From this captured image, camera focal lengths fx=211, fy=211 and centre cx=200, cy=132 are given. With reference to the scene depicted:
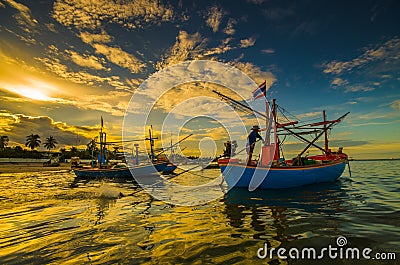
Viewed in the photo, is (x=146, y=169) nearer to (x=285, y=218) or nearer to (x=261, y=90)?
(x=261, y=90)

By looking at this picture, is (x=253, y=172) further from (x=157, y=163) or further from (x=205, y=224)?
(x=157, y=163)

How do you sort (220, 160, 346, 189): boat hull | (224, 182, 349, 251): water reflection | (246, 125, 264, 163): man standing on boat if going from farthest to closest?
(246, 125, 264, 163): man standing on boat
(220, 160, 346, 189): boat hull
(224, 182, 349, 251): water reflection

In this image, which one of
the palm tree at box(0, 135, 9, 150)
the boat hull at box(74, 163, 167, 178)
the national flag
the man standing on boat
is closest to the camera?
the man standing on boat

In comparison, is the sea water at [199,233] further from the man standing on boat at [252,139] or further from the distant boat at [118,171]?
the distant boat at [118,171]

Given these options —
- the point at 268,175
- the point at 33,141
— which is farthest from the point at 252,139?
the point at 33,141

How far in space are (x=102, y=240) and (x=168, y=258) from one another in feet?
9.01

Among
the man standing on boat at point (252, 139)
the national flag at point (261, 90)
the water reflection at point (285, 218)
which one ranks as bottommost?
the water reflection at point (285, 218)

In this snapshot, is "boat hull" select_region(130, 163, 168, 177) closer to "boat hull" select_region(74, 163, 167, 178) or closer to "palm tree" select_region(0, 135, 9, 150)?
"boat hull" select_region(74, 163, 167, 178)

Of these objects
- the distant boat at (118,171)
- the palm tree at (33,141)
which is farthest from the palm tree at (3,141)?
the distant boat at (118,171)

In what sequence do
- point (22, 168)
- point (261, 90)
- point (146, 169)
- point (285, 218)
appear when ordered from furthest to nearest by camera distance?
point (22, 168)
point (146, 169)
point (261, 90)
point (285, 218)

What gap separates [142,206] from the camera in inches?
503

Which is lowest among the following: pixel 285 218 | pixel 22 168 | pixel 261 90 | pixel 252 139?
pixel 285 218

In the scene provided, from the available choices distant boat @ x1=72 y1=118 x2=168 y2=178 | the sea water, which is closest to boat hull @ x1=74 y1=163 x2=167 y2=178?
distant boat @ x1=72 y1=118 x2=168 y2=178

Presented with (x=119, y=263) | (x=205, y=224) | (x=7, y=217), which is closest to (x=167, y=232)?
(x=205, y=224)
